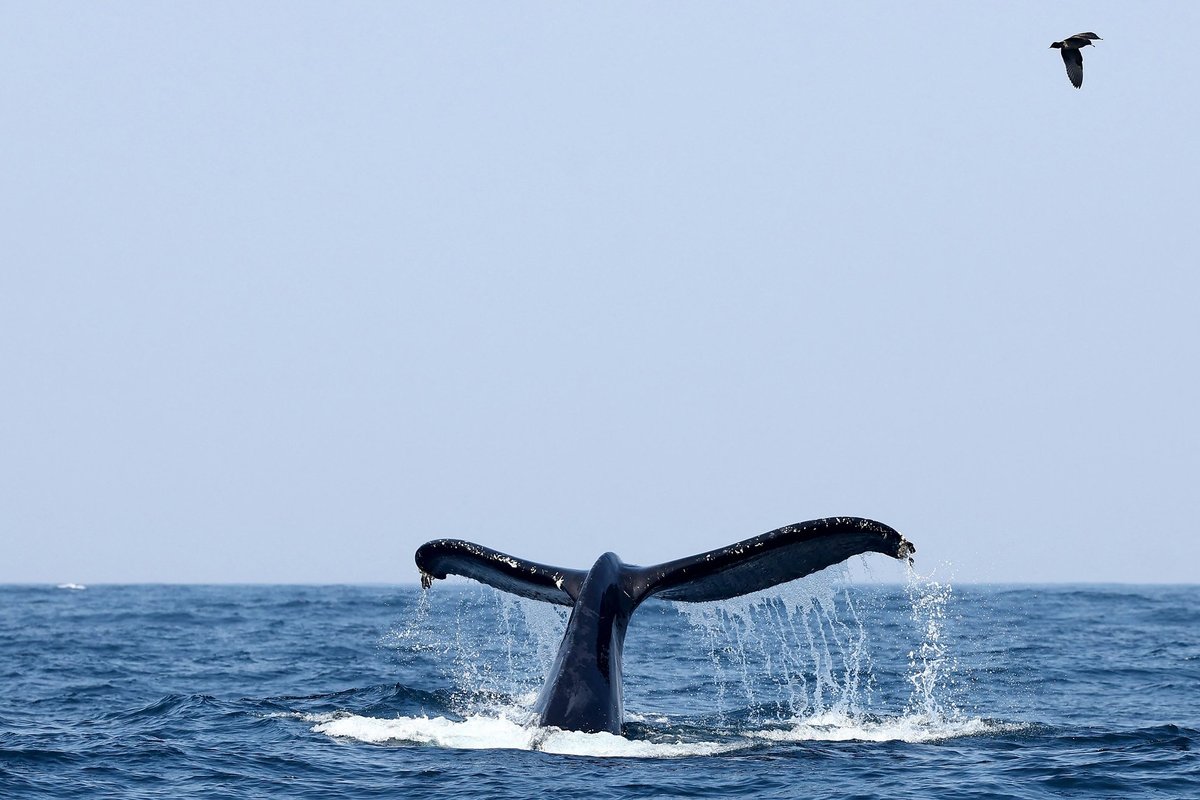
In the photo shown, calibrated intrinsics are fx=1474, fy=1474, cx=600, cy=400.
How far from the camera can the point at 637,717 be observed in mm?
14297

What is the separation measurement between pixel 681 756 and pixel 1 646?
1848 centimetres

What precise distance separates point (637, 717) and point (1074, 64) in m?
7.62

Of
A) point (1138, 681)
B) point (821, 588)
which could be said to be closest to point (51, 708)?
point (821, 588)

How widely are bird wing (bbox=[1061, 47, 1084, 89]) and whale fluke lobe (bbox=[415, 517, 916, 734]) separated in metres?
5.54

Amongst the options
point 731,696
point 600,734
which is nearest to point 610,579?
point 600,734

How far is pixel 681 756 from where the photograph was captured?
11.9 m

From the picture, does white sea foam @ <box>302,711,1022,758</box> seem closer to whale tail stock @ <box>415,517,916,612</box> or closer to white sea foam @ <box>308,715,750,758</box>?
white sea foam @ <box>308,715,750,758</box>

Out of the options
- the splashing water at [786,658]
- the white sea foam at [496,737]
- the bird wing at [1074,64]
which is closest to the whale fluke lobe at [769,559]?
the splashing water at [786,658]

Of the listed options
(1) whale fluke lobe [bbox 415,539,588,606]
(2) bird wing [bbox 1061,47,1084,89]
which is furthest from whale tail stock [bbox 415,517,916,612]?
(2) bird wing [bbox 1061,47,1084,89]

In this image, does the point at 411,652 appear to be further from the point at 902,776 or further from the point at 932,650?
the point at 902,776

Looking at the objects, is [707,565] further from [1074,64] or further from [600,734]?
[1074,64]

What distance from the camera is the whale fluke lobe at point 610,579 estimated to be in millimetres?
11328

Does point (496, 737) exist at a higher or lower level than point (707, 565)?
lower

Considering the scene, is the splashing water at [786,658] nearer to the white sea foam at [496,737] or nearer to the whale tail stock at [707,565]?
the whale tail stock at [707,565]
